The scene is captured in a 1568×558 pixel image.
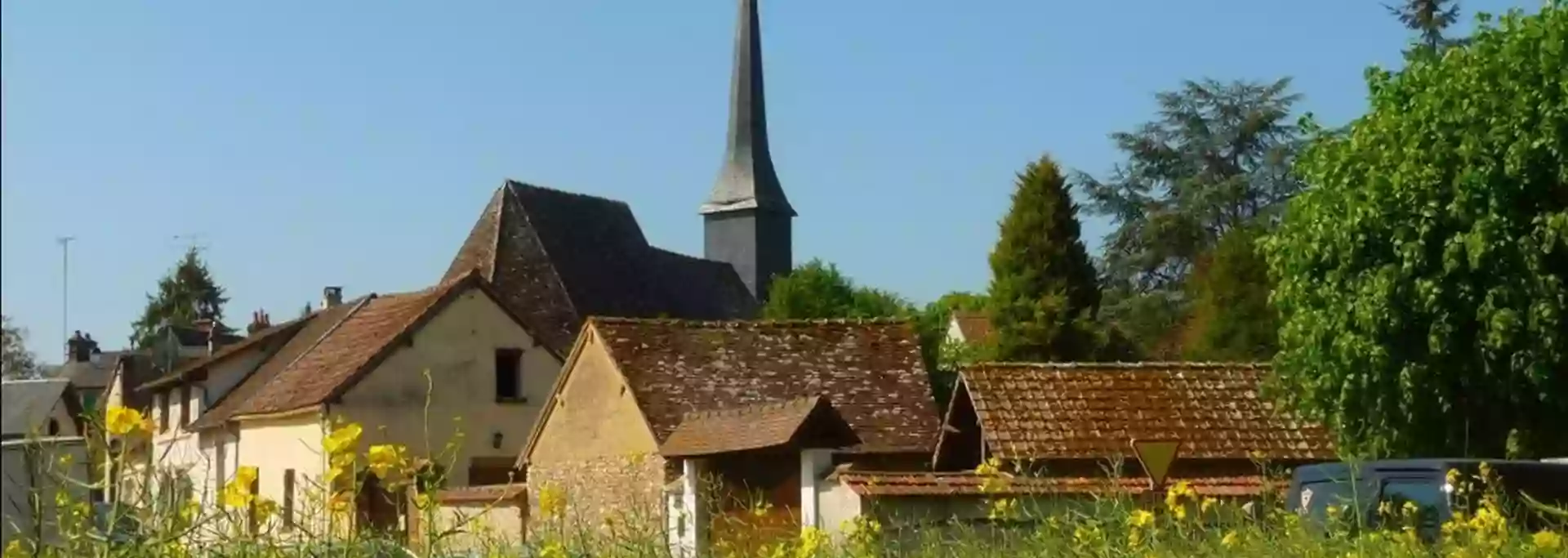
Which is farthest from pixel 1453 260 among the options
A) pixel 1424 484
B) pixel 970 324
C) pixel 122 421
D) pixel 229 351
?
pixel 970 324

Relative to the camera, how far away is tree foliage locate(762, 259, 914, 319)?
57.8m

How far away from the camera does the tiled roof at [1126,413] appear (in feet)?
86.4

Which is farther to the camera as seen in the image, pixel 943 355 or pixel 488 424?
pixel 943 355

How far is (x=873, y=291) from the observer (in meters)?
79.1

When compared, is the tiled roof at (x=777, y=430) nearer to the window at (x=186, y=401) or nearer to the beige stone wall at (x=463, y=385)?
the beige stone wall at (x=463, y=385)

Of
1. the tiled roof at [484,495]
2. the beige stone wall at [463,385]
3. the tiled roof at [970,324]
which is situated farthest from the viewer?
the tiled roof at [970,324]

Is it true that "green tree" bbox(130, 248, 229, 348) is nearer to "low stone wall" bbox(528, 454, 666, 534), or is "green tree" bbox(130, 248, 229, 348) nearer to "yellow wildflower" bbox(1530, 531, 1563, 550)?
"low stone wall" bbox(528, 454, 666, 534)

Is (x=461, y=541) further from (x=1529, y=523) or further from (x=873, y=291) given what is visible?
(x=873, y=291)

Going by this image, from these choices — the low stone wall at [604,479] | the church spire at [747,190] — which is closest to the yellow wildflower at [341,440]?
the low stone wall at [604,479]

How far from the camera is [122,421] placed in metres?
5.84

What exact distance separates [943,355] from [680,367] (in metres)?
20.0

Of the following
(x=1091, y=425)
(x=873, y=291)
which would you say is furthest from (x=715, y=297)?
(x=1091, y=425)

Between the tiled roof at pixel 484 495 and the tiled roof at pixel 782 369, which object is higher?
the tiled roof at pixel 782 369

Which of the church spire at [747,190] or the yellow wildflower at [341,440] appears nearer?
the yellow wildflower at [341,440]
